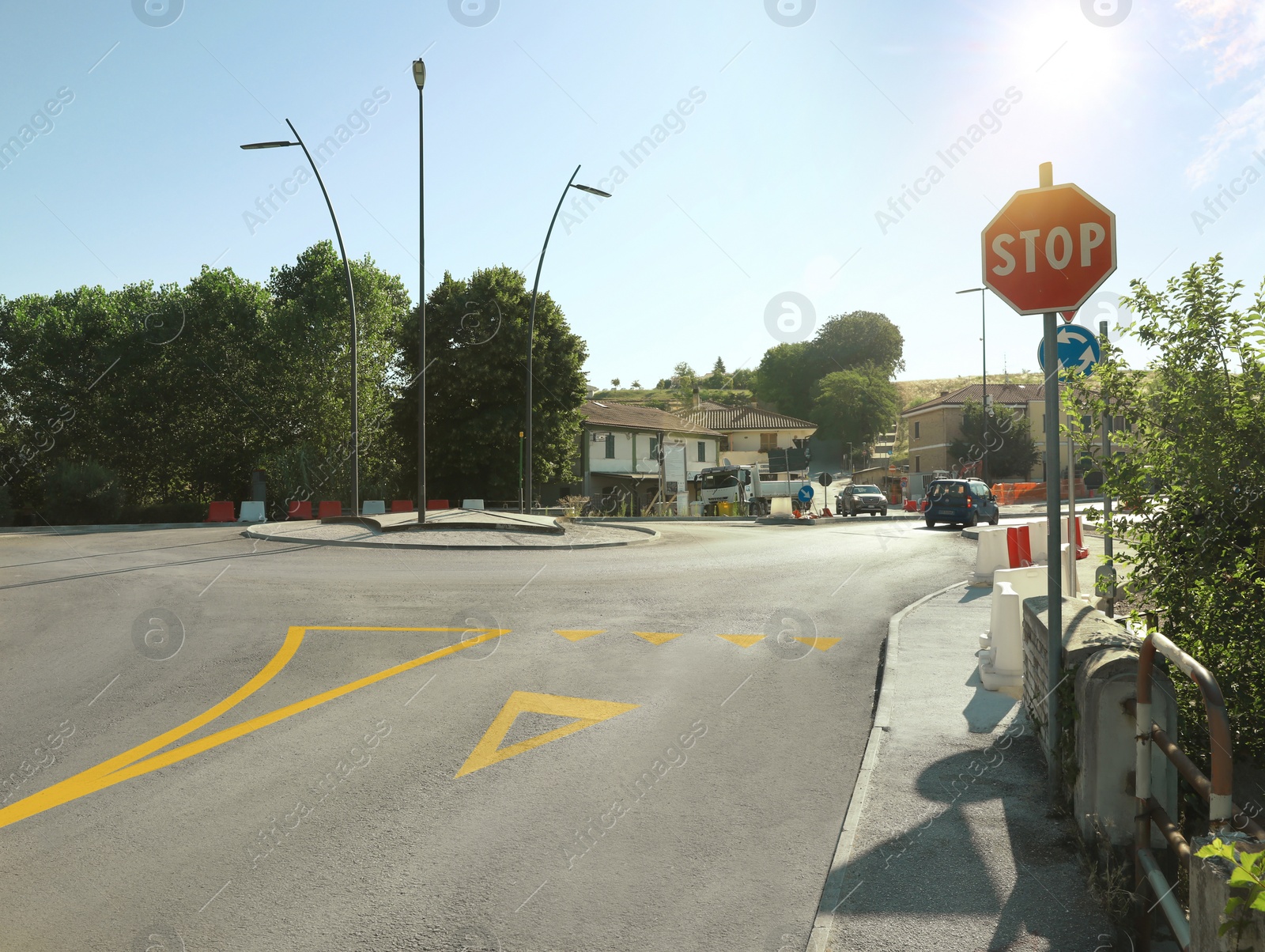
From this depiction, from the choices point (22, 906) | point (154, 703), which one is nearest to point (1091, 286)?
point (22, 906)

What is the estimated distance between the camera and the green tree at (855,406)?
96.8m

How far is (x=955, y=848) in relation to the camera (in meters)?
4.19

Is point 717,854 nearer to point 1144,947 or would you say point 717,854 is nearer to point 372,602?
point 1144,947

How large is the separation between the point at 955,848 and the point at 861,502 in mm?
39969

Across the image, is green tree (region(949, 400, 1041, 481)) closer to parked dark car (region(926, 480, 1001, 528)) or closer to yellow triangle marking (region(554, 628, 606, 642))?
parked dark car (region(926, 480, 1001, 528))

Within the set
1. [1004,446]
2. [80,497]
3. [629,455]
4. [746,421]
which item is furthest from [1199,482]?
[746,421]

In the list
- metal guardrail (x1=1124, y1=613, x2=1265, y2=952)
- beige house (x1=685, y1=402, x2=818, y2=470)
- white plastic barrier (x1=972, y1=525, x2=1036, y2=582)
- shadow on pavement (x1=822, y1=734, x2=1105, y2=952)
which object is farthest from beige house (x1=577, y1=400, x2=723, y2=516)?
metal guardrail (x1=1124, y1=613, x2=1265, y2=952)

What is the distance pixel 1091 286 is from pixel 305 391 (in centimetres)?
4603

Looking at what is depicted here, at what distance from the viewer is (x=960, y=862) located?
4035mm

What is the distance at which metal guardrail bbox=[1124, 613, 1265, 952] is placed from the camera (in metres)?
2.80

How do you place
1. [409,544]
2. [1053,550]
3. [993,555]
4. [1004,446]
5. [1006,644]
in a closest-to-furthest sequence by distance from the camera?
1. [1053,550]
2. [1006,644]
3. [993,555]
4. [409,544]
5. [1004,446]

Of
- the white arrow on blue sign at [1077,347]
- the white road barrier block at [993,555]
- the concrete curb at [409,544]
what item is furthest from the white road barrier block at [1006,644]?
the concrete curb at [409,544]

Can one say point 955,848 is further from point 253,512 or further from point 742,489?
point 742,489

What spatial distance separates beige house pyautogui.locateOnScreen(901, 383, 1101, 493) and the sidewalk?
236 ft
